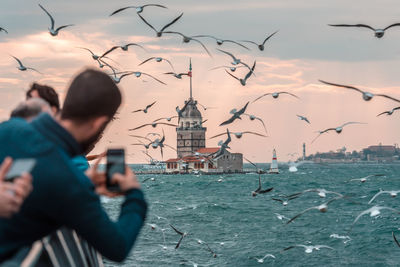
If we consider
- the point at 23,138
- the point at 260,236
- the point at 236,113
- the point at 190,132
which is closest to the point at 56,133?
the point at 23,138

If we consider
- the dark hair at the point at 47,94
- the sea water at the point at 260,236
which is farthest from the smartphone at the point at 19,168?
the sea water at the point at 260,236

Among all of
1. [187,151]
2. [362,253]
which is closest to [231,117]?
[362,253]

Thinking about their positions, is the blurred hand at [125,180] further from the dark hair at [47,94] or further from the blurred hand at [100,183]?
the dark hair at [47,94]

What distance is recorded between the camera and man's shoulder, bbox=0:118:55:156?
231 cm

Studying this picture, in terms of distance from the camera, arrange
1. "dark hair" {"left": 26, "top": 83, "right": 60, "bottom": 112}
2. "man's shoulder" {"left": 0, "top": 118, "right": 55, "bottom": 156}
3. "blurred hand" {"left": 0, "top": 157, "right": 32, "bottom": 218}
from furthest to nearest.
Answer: "dark hair" {"left": 26, "top": 83, "right": 60, "bottom": 112}, "man's shoulder" {"left": 0, "top": 118, "right": 55, "bottom": 156}, "blurred hand" {"left": 0, "top": 157, "right": 32, "bottom": 218}

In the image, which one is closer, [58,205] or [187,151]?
[58,205]

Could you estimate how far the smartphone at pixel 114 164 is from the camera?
248 cm

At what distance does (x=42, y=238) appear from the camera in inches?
95.0

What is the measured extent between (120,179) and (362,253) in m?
46.3

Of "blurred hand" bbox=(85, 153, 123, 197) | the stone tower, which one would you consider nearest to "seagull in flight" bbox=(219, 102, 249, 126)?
"blurred hand" bbox=(85, 153, 123, 197)

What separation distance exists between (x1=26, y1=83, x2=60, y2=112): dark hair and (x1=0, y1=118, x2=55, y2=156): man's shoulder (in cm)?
91

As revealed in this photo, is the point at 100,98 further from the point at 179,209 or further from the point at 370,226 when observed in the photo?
the point at 179,209

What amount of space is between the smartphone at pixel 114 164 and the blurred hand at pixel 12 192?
13.6 inches

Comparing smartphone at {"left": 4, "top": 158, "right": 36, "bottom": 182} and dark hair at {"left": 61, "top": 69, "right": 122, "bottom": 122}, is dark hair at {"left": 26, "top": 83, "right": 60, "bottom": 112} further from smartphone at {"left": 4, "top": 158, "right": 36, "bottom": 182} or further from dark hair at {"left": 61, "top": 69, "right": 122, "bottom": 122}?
smartphone at {"left": 4, "top": 158, "right": 36, "bottom": 182}
